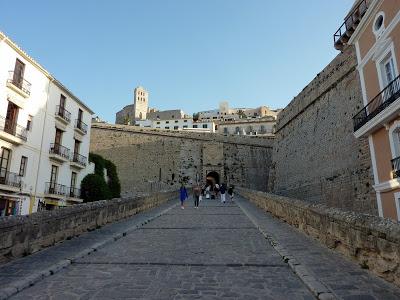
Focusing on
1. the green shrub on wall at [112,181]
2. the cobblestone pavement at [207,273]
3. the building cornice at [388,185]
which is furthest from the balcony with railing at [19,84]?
the building cornice at [388,185]

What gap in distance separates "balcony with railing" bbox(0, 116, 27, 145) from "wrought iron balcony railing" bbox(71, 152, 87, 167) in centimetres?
597

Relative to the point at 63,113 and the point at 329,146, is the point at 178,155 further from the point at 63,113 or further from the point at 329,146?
the point at 329,146

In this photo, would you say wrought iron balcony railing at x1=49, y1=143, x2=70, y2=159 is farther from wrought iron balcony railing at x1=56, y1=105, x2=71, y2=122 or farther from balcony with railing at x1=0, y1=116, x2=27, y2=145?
balcony with railing at x1=0, y1=116, x2=27, y2=145

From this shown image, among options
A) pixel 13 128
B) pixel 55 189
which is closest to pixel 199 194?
pixel 55 189

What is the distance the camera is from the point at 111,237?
7.82 m

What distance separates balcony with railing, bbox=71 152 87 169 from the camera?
26.5m

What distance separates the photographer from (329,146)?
22.2 metres

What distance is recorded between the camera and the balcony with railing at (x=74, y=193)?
25969 millimetres

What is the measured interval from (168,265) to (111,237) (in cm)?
295

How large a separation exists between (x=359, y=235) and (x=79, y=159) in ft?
85.4

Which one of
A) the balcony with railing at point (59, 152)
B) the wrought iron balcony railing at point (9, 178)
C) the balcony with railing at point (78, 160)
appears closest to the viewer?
the wrought iron balcony railing at point (9, 178)

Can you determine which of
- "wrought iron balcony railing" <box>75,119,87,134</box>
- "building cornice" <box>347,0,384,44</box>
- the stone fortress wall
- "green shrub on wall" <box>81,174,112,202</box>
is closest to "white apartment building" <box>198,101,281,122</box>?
the stone fortress wall

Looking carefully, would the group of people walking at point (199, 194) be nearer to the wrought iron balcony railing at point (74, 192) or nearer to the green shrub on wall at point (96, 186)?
the green shrub on wall at point (96, 186)

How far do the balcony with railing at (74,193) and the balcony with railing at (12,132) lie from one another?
6.62m
